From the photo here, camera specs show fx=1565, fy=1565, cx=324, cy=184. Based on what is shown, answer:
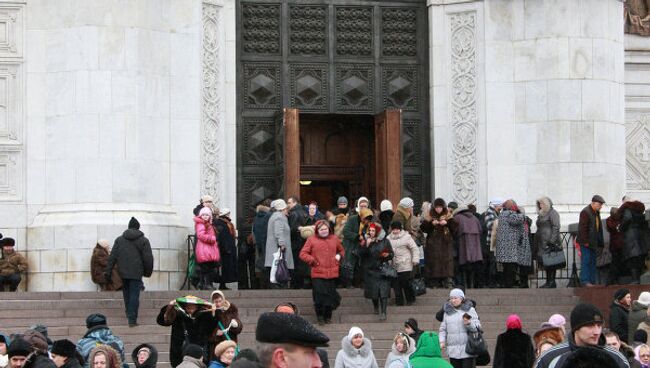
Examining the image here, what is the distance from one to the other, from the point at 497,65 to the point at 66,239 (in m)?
9.00

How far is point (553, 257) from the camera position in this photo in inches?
1032

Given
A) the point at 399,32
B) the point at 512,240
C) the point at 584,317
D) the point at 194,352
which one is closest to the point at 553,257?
the point at 512,240

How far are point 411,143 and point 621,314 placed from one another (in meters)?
10.7

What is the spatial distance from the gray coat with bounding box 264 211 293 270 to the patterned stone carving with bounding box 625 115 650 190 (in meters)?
9.18

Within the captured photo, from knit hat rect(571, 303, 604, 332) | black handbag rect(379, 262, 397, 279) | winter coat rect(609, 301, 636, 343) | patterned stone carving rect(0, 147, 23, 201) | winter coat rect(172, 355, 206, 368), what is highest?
patterned stone carving rect(0, 147, 23, 201)

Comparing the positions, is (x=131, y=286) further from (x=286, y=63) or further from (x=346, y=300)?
(x=286, y=63)

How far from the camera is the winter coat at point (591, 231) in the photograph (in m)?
25.4

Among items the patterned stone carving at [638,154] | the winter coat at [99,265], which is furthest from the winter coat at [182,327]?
the patterned stone carving at [638,154]

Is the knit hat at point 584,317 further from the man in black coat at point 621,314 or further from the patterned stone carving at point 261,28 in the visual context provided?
the patterned stone carving at point 261,28

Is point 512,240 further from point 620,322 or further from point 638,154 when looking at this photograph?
point 638,154

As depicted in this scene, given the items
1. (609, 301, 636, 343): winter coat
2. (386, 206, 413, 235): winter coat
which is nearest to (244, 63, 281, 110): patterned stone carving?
(386, 206, 413, 235): winter coat

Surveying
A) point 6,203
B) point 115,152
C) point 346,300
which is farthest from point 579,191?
point 6,203

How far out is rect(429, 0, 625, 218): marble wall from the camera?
96.1 feet

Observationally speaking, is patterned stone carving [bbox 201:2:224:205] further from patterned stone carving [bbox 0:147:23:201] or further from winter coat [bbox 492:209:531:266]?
winter coat [bbox 492:209:531:266]
